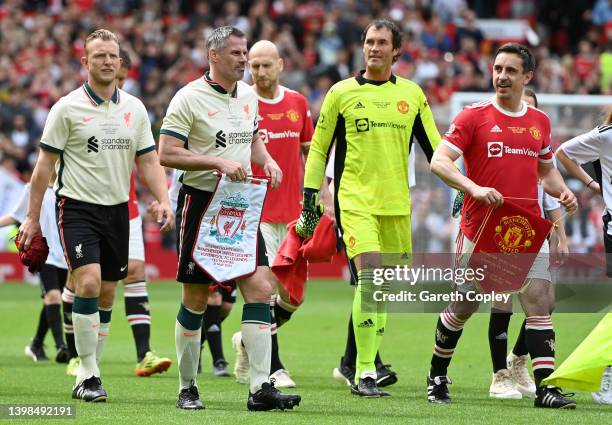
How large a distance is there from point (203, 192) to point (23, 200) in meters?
3.89

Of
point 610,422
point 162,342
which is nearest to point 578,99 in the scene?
point 162,342

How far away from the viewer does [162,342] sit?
45.3ft

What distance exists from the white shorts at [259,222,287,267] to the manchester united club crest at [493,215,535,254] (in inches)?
102

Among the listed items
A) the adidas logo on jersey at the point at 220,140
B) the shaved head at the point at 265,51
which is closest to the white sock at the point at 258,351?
the adidas logo on jersey at the point at 220,140

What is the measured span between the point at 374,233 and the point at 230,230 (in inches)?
58.1

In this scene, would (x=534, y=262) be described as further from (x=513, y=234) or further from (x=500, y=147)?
(x=500, y=147)

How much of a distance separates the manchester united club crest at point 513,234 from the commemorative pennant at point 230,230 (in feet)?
5.36

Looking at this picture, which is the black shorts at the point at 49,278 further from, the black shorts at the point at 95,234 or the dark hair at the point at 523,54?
the dark hair at the point at 523,54

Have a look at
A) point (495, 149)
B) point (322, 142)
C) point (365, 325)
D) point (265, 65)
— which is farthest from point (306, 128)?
point (495, 149)

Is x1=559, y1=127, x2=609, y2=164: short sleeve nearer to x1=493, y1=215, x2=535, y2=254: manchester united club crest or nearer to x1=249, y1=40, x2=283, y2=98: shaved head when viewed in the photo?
x1=493, y1=215, x2=535, y2=254: manchester united club crest

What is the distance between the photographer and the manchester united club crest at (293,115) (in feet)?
34.8

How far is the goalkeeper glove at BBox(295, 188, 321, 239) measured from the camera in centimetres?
936

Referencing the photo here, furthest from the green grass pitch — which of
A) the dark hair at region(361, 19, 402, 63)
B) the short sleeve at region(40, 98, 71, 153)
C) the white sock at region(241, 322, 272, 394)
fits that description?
the dark hair at region(361, 19, 402, 63)

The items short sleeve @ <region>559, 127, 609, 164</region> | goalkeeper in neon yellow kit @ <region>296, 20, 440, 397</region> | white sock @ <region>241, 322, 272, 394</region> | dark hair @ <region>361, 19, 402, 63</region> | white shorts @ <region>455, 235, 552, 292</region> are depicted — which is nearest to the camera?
white sock @ <region>241, 322, 272, 394</region>
